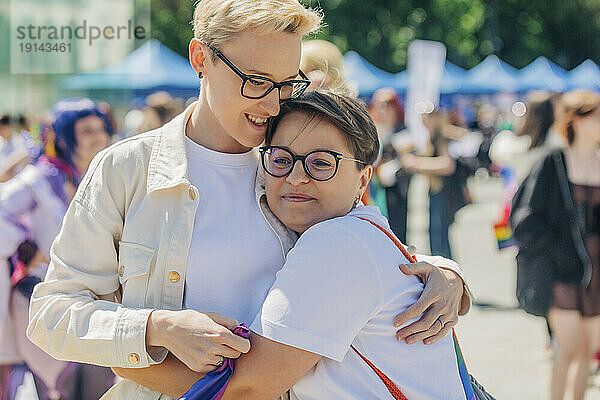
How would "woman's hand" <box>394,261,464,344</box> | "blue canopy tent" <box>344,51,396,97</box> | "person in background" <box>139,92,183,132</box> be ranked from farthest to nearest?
"blue canopy tent" <box>344,51,396,97</box>
"person in background" <box>139,92,183,132</box>
"woman's hand" <box>394,261,464,344</box>

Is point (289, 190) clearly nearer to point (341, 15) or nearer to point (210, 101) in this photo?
point (210, 101)

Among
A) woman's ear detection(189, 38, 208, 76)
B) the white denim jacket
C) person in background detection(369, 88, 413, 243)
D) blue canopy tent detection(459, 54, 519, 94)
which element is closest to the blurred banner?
person in background detection(369, 88, 413, 243)

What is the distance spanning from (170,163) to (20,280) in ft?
9.04

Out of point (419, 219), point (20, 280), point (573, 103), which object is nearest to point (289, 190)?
point (20, 280)

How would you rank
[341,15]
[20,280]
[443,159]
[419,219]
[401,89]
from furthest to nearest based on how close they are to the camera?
1. [341,15]
2. [401,89]
3. [419,219]
4. [443,159]
5. [20,280]

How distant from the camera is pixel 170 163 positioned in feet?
6.60

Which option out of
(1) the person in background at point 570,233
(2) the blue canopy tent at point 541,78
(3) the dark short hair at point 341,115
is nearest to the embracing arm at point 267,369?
(3) the dark short hair at point 341,115

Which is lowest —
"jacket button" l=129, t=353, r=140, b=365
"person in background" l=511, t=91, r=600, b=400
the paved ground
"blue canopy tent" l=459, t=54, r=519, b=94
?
"blue canopy tent" l=459, t=54, r=519, b=94

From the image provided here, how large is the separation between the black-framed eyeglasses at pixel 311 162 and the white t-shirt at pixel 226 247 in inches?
5.2

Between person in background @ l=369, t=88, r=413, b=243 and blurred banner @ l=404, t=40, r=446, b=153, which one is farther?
blurred banner @ l=404, t=40, r=446, b=153

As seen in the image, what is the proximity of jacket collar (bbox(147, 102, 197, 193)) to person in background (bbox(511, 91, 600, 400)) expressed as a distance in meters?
3.56

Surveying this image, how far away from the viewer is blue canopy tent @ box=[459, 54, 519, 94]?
2333 centimetres

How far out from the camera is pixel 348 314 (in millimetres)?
1745

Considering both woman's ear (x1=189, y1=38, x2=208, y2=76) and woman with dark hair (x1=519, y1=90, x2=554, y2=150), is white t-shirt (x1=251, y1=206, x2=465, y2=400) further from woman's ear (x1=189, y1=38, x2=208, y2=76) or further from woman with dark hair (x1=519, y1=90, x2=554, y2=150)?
woman with dark hair (x1=519, y1=90, x2=554, y2=150)
